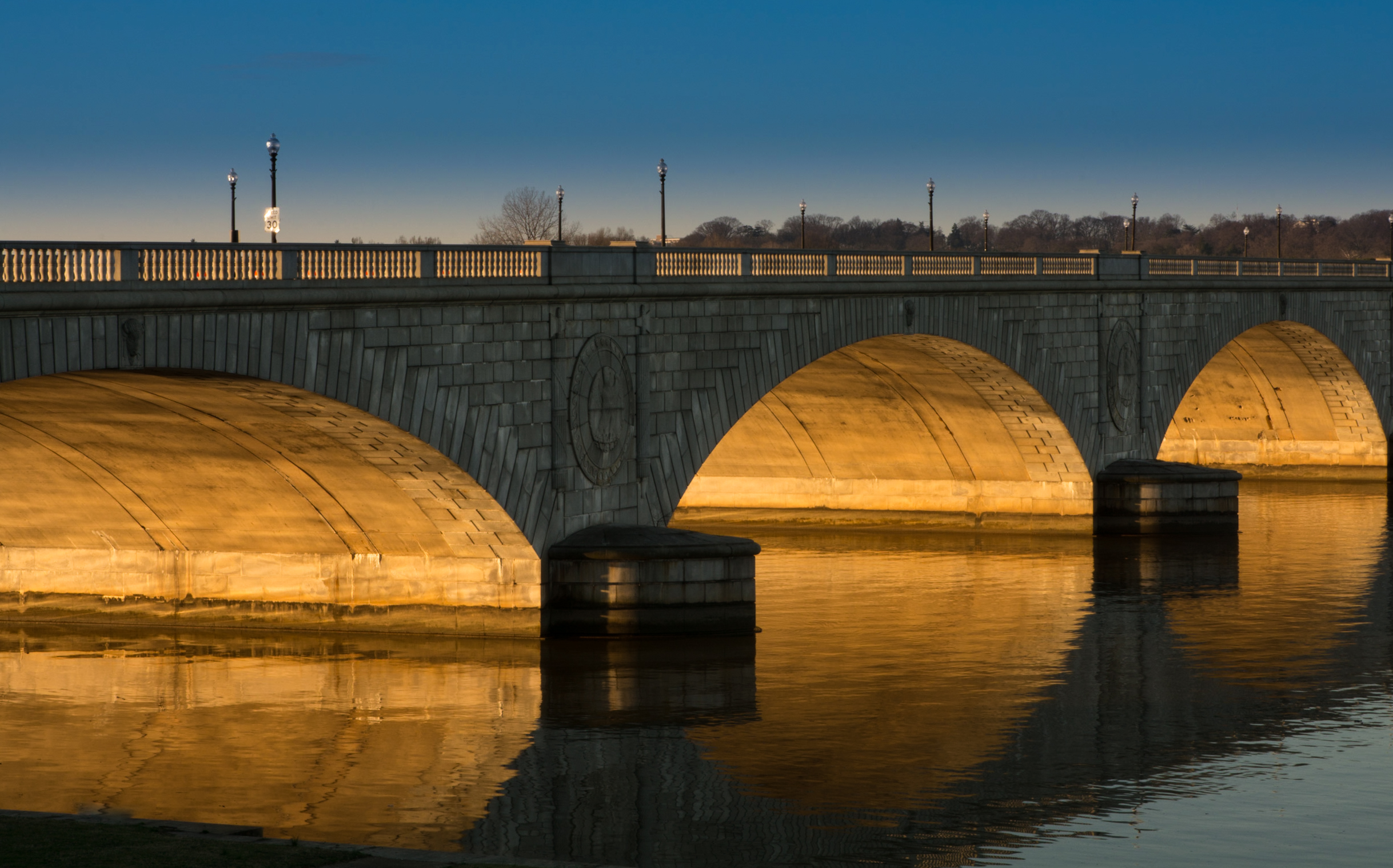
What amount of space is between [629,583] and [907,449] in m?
18.3

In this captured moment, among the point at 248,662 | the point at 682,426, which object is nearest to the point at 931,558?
the point at 682,426

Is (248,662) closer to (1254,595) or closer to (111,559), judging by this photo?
(111,559)

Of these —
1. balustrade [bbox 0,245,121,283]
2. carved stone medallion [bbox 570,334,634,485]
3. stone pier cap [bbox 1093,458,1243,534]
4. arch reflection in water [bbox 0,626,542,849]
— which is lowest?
arch reflection in water [bbox 0,626,542,849]

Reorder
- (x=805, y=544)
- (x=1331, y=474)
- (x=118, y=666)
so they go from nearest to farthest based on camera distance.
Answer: (x=118, y=666) → (x=805, y=544) → (x=1331, y=474)

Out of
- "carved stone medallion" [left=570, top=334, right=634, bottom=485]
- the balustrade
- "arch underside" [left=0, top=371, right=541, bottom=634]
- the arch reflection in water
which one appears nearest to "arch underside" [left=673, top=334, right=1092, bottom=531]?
"carved stone medallion" [left=570, top=334, right=634, bottom=485]

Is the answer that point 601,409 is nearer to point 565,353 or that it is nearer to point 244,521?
point 565,353

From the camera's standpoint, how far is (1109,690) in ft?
88.8

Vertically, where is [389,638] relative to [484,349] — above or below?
below

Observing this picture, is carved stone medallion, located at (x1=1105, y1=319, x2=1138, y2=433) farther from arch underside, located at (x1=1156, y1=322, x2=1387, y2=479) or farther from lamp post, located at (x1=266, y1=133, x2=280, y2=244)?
lamp post, located at (x1=266, y1=133, x2=280, y2=244)

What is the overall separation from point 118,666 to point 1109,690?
14220mm

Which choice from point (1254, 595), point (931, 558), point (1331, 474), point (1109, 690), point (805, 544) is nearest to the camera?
point (1109, 690)

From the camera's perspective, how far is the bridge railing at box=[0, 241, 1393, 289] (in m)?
21.9

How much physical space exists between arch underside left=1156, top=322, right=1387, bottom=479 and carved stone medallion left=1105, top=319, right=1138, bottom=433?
1247 centimetres

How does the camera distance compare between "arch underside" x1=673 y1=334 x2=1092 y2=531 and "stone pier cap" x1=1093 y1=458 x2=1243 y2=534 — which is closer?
"arch underside" x1=673 y1=334 x2=1092 y2=531
